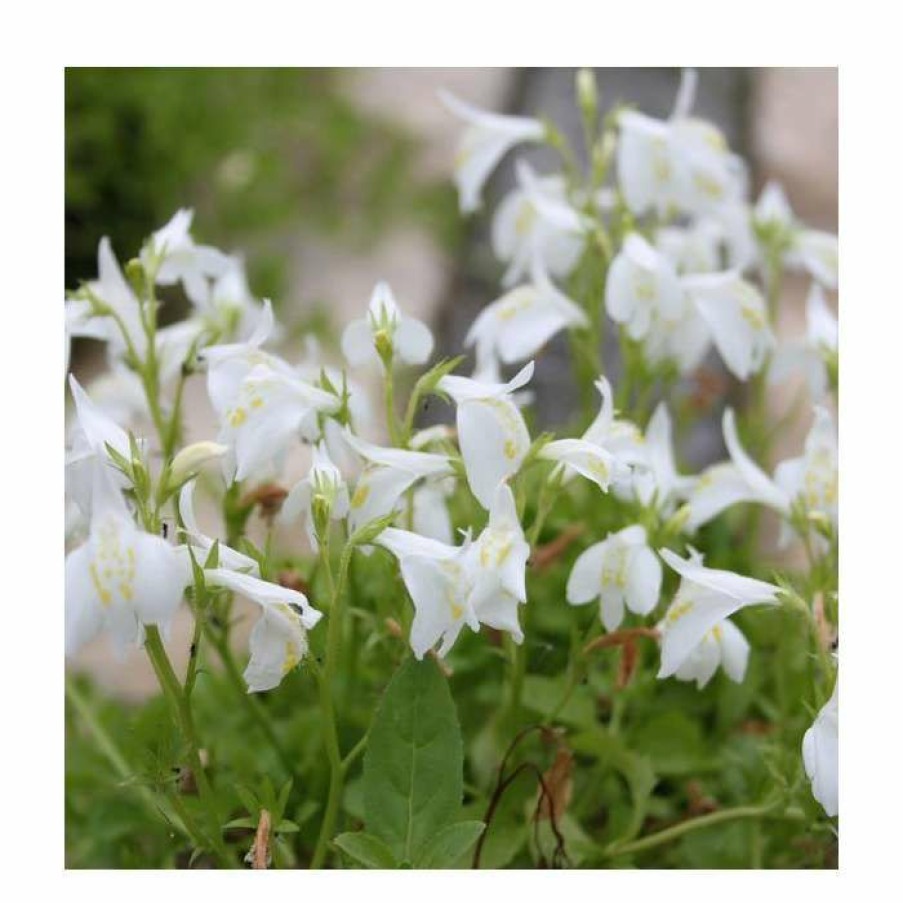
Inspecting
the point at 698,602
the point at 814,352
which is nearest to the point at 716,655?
the point at 698,602

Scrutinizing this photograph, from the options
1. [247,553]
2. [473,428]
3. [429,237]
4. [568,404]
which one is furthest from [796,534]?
[429,237]

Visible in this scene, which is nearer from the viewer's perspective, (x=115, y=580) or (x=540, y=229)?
(x=115, y=580)

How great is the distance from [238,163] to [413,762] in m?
2.43

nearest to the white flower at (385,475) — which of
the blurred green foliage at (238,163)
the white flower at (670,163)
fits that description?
the white flower at (670,163)

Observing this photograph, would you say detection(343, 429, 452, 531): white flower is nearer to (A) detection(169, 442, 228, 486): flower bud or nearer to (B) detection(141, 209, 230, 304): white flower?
(A) detection(169, 442, 228, 486): flower bud

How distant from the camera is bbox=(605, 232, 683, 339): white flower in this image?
1.35m

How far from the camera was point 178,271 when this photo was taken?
137cm

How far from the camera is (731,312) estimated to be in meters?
1.40

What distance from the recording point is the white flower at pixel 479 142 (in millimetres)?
1624

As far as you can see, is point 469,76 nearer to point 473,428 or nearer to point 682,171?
point 682,171

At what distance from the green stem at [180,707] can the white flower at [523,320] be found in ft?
1.79

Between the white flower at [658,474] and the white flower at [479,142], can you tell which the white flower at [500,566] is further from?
the white flower at [479,142]

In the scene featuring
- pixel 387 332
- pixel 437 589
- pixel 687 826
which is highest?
pixel 387 332

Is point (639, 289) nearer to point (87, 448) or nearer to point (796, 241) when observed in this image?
point (796, 241)
